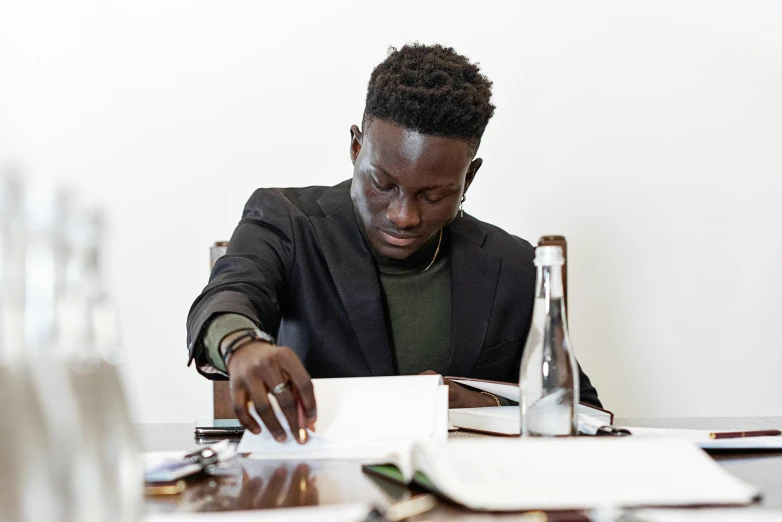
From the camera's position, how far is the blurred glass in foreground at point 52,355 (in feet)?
1.30

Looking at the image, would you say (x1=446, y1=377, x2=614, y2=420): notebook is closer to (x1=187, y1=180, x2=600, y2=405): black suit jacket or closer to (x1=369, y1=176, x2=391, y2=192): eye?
(x1=187, y1=180, x2=600, y2=405): black suit jacket

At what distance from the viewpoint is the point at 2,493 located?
0.40 m

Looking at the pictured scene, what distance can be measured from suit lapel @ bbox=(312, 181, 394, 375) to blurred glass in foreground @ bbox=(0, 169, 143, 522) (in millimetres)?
1154

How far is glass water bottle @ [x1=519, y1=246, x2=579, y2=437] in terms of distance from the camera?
0.98m

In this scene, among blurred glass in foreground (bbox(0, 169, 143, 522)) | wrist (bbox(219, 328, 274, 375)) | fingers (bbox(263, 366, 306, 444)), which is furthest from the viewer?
wrist (bbox(219, 328, 274, 375))

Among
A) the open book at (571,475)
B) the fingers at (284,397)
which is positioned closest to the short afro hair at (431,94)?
the fingers at (284,397)

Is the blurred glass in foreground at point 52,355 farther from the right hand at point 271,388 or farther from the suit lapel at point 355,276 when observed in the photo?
the suit lapel at point 355,276

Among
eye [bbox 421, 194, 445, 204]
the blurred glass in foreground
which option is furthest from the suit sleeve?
the blurred glass in foreground

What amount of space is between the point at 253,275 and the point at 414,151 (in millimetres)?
367

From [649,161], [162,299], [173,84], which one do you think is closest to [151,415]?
[162,299]

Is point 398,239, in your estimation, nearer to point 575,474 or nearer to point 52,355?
point 575,474

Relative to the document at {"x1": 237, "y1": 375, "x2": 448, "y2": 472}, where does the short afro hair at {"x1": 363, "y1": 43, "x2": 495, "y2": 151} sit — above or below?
above

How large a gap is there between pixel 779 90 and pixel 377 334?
1.48m

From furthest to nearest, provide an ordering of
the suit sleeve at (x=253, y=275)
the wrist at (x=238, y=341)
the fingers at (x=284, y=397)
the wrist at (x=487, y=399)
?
the wrist at (x=487, y=399) → the suit sleeve at (x=253, y=275) → the wrist at (x=238, y=341) → the fingers at (x=284, y=397)
